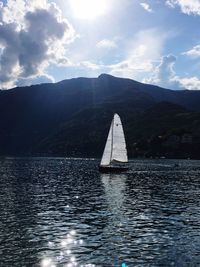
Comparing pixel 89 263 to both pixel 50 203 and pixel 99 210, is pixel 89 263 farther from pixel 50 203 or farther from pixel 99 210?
pixel 50 203

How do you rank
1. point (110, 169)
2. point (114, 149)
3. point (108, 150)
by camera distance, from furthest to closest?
1. point (114, 149)
2. point (108, 150)
3. point (110, 169)

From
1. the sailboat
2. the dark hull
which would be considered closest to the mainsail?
the sailboat

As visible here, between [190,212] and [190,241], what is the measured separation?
1708 centimetres

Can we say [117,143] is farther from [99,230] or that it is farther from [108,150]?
[99,230]

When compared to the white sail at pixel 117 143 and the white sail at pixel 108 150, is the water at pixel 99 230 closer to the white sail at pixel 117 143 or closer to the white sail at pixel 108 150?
the white sail at pixel 108 150

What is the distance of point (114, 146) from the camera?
122 metres

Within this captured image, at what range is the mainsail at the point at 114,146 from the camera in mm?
121500

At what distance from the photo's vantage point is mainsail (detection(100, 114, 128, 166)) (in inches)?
4783

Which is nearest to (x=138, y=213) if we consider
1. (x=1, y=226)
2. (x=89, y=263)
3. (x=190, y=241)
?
(x=190, y=241)

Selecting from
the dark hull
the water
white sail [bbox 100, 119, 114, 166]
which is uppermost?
white sail [bbox 100, 119, 114, 166]

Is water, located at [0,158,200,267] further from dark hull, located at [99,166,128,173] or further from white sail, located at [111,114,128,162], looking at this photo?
white sail, located at [111,114,128,162]

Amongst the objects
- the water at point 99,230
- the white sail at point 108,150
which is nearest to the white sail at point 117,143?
the white sail at point 108,150

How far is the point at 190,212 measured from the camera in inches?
2115

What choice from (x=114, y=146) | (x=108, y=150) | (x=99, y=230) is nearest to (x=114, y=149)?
(x=114, y=146)
